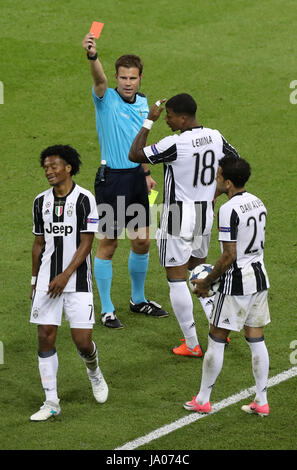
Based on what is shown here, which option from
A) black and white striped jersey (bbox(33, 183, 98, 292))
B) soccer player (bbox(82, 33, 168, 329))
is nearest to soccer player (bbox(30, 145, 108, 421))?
black and white striped jersey (bbox(33, 183, 98, 292))

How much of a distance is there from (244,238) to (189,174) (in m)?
1.36

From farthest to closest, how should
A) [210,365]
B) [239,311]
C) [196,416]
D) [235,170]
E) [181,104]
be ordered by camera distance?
1. [181,104]
2. [196,416]
3. [210,365]
4. [239,311]
5. [235,170]

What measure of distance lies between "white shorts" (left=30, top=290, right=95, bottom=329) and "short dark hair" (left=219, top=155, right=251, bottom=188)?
154cm

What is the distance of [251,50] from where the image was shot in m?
17.6

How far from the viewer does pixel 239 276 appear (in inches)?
281

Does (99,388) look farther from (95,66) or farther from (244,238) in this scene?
(95,66)

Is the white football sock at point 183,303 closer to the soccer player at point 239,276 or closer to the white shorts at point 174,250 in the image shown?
the white shorts at point 174,250

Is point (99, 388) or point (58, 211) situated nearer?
point (58, 211)

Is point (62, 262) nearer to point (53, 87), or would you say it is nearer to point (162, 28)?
point (53, 87)

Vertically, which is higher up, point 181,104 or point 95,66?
point 95,66

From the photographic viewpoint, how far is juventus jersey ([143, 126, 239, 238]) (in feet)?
26.5

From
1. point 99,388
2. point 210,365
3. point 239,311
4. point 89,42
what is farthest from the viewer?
point 89,42

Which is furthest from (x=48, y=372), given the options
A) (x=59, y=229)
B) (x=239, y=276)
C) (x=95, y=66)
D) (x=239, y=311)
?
(x=95, y=66)

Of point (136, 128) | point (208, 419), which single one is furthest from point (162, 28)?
point (208, 419)
